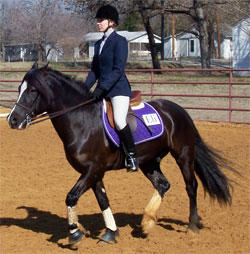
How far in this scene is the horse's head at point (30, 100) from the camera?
439 centimetres

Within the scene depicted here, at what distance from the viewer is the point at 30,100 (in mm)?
4473

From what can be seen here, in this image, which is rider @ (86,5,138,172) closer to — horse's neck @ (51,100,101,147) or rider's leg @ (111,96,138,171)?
rider's leg @ (111,96,138,171)

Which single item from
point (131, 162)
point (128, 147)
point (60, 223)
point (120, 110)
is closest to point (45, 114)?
point (120, 110)

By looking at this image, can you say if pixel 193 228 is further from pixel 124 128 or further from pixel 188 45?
pixel 188 45

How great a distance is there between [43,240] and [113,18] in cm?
250

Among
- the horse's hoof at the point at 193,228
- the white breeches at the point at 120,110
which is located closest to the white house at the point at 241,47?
the horse's hoof at the point at 193,228

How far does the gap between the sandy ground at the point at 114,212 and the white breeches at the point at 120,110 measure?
128 cm

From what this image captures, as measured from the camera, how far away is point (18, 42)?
138 feet

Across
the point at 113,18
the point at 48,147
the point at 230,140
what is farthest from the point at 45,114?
the point at 230,140

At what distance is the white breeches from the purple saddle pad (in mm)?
120

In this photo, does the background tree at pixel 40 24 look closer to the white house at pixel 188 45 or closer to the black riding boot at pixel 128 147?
the white house at pixel 188 45

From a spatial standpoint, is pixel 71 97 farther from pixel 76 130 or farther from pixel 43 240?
pixel 43 240

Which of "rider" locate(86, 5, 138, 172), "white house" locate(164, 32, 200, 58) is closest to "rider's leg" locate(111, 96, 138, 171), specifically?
"rider" locate(86, 5, 138, 172)

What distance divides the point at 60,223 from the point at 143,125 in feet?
5.35
